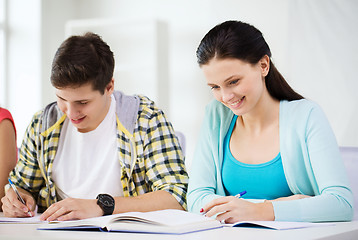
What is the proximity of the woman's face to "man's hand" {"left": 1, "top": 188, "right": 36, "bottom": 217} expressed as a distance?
687 millimetres

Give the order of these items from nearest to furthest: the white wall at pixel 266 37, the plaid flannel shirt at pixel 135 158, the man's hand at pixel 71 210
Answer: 1. the man's hand at pixel 71 210
2. the plaid flannel shirt at pixel 135 158
3. the white wall at pixel 266 37

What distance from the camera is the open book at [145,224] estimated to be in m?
1.12

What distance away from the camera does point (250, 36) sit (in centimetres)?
165

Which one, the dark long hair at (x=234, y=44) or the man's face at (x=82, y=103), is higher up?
the dark long hair at (x=234, y=44)

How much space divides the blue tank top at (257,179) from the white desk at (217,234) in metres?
0.41

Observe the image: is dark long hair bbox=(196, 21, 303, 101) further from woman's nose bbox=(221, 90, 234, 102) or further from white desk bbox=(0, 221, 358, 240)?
white desk bbox=(0, 221, 358, 240)

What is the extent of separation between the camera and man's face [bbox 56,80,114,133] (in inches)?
68.1

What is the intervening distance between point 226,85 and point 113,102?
515mm

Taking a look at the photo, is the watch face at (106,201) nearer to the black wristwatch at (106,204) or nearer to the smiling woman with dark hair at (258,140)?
the black wristwatch at (106,204)

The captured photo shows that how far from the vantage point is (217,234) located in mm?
1108

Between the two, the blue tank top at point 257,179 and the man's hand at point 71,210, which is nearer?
the man's hand at point 71,210

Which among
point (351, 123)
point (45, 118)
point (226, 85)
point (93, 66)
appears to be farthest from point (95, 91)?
point (351, 123)

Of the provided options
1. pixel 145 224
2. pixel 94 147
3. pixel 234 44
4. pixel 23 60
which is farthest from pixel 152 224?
pixel 23 60

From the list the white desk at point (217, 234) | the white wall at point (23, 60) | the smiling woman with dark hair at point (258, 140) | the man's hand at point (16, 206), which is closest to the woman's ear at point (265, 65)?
the smiling woman with dark hair at point (258, 140)
